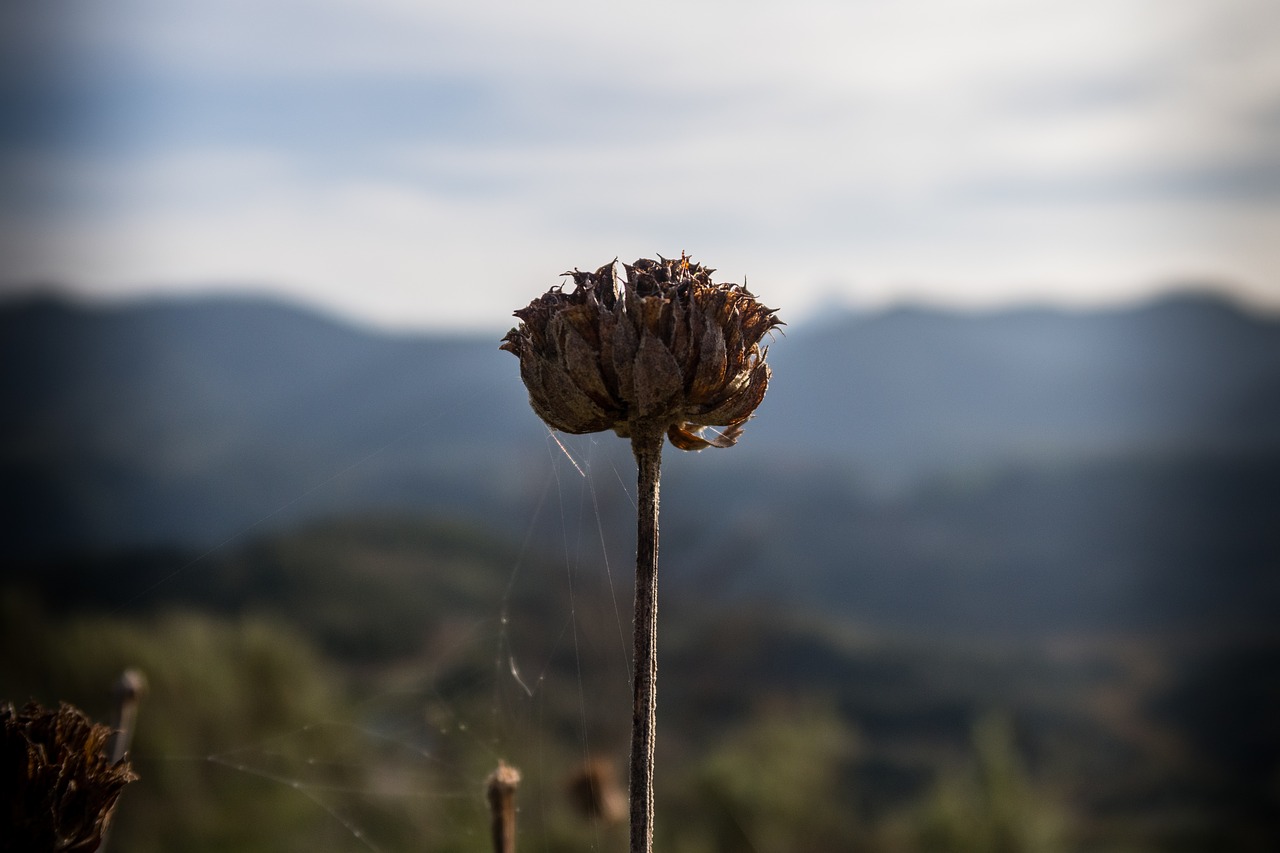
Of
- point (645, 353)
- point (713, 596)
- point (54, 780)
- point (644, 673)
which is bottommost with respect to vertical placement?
point (713, 596)

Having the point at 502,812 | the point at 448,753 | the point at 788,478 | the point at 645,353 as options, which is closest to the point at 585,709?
the point at 448,753

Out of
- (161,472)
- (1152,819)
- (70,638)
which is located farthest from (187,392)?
(1152,819)

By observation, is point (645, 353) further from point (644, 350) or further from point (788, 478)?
point (788, 478)

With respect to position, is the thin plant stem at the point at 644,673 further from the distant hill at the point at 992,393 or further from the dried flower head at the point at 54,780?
the distant hill at the point at 992,393

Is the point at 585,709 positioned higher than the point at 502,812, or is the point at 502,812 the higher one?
the point at 502,812

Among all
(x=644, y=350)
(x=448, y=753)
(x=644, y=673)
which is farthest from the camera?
(x=448, y=753)

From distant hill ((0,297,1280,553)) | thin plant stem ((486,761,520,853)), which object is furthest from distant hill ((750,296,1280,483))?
thin plant stem ((486,761,520,853))

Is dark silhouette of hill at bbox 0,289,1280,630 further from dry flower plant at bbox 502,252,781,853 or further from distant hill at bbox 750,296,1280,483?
dry flower plant at bbox 502,252,781,853
